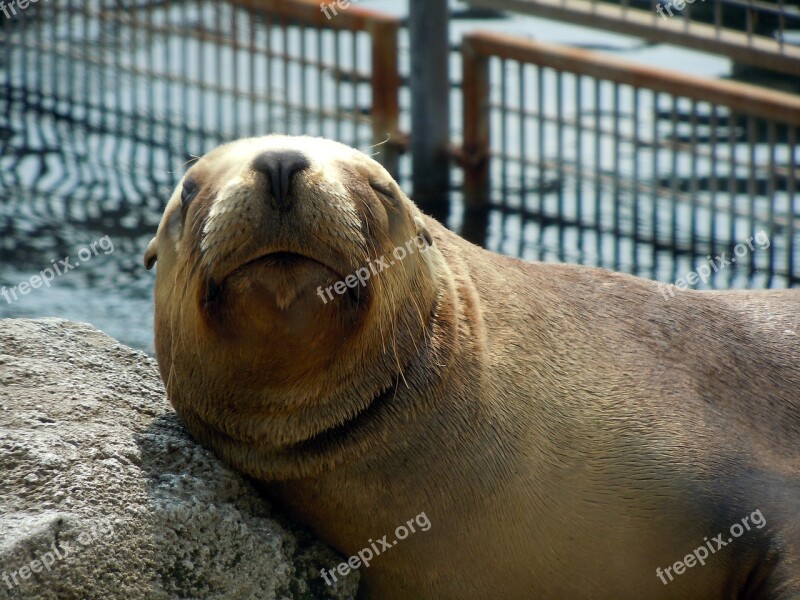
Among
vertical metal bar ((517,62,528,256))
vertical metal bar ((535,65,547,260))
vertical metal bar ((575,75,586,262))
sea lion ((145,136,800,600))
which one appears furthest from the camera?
vertical metal bar ((517,62,528,256))

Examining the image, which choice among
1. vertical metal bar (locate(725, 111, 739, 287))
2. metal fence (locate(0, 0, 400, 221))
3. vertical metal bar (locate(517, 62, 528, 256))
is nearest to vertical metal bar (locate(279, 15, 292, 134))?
metal fence (locate(0, 0, 400, 221))

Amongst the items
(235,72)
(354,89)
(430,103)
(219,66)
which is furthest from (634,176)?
(219,66)

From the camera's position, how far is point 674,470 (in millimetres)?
4117

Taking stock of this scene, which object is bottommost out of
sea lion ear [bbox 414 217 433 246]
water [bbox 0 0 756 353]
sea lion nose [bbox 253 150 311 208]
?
water [bbox 0 0 756 353]

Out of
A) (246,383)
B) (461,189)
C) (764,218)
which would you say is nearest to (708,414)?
(246,383)

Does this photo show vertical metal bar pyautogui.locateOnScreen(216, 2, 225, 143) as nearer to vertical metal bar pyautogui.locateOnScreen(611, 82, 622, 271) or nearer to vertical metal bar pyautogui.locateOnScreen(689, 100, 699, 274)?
vertical metal bar pyautogui.locateOnScreen(611, 82, 622, 271)

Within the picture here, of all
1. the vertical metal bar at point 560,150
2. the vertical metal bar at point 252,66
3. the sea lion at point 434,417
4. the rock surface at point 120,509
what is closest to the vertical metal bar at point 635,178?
the vertical metal bar at point 560,150

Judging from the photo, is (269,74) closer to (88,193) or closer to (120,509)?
(88,193)

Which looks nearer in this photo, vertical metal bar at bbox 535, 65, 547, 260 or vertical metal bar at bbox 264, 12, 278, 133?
vertical metal bar at bbox 535, 65, 547, 260

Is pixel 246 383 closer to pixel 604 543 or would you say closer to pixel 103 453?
pixel 103 453

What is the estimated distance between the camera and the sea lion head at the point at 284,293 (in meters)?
3.54

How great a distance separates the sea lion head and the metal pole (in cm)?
448

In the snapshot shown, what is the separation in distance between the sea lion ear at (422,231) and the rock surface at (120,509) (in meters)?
0.87

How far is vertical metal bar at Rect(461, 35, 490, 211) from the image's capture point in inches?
337
